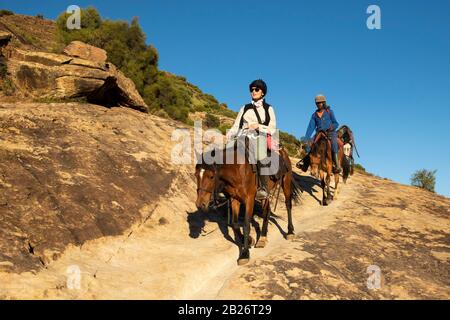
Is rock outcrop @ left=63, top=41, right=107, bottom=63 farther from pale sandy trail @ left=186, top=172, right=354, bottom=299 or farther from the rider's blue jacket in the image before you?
pale sandy trail @ left=186, top=172, right=354, bottom=299

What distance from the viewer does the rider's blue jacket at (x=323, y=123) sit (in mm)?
13797

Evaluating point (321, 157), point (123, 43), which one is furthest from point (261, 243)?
point (123, 43)

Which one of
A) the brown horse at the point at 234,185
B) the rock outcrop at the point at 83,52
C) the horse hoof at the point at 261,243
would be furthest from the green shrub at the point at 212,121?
the brown horse at the point at 234,185

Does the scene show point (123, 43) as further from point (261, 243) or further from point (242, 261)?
point (242, 261)

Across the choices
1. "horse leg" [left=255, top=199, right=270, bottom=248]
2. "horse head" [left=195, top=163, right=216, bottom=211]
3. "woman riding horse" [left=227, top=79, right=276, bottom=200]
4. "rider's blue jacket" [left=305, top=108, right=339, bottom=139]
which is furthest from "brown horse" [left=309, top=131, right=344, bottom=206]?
"horse head" [left=195, top=163, right=216, bottom=211]

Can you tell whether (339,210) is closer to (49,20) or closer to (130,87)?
(130,87)

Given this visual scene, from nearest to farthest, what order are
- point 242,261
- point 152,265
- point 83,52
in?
point 152,265 < point 242,261 < point 83,52

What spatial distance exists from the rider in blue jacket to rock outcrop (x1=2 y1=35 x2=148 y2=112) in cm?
804

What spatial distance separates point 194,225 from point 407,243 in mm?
5429

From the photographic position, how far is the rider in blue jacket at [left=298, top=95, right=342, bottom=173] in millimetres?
13781

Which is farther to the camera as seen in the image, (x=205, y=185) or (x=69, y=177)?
(x=69, y=177)

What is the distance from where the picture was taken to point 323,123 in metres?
13.8

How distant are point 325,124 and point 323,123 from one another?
0.08 metres

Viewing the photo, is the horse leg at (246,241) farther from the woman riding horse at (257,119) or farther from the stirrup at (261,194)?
the woman riding horse at (257,119)
